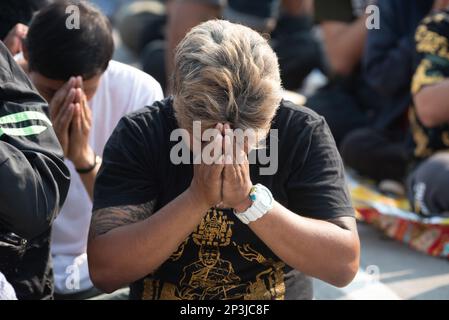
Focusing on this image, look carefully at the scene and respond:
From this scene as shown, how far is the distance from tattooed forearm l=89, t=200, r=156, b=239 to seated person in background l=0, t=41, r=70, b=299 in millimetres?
117

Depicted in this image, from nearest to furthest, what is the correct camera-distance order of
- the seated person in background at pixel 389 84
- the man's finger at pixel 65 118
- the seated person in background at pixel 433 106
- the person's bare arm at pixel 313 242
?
the person's bare arm at pixel 313 242
the man's finger at pixel 65 118
the seated person in background at pixel 433 106
the seated person in background at pixel 389 84

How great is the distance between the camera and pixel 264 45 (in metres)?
2.00

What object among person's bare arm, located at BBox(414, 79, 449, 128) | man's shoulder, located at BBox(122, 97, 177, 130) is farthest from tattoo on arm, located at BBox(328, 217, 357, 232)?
person's bare arm, located at BBox(414, 79, 449, 128)

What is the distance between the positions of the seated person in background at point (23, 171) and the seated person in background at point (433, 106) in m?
1.71

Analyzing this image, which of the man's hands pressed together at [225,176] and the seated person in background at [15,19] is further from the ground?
the seated person in background at [15,19]

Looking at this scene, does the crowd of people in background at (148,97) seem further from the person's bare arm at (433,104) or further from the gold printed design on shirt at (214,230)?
the gold printed design on shirt at (214,230)

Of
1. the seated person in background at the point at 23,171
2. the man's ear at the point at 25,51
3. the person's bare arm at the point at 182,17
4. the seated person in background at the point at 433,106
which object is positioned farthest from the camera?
the person's bare arm at the point at 182,17

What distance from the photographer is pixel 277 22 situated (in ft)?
17.1

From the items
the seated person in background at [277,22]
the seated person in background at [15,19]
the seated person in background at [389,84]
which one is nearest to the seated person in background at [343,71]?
the seated person in background at [389,84]

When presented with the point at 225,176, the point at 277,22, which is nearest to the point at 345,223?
the point at 225,176

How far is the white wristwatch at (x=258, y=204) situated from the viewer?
6.39 ft

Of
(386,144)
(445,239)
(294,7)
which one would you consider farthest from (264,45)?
(294,7)

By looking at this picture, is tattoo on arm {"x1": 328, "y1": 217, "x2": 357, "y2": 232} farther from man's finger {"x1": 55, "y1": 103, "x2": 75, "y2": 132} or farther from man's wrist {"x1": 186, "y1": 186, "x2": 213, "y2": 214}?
man's finger {"x1": 55, "y1": 103, "x2": 75, "y2": 132}

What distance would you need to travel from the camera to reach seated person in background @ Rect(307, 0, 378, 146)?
13.9 feet
